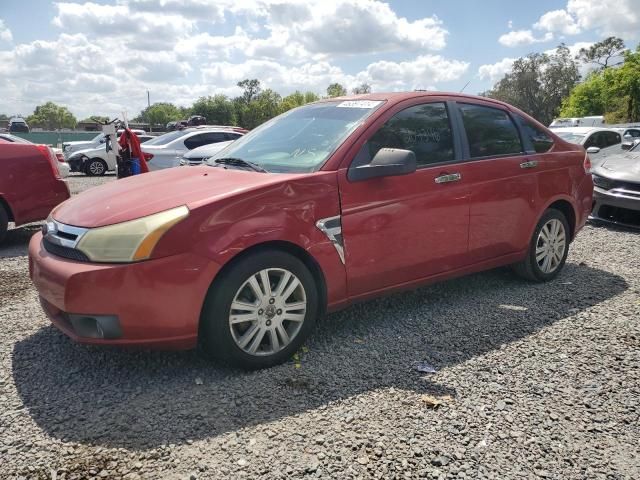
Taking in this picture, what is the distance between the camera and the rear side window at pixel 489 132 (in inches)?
168

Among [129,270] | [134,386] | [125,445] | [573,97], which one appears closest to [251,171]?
[129,270]

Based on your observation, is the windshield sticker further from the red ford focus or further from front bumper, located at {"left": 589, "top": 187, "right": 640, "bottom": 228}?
front bumper, located at {"left": 589, "top": 187, "right": 640, "bottom": 228}

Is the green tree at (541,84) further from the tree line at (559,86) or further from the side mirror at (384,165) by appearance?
the side mirror at (384,165)

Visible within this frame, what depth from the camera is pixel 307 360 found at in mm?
3383

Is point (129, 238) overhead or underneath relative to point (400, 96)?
underneath

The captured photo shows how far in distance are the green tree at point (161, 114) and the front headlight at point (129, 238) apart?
401ft

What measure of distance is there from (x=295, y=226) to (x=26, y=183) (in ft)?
15.4

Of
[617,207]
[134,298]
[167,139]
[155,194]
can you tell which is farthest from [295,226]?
[167,139]

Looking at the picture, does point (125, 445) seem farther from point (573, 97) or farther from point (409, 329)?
point (573, 97)

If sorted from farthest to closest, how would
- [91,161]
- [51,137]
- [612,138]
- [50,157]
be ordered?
1. [51,137]
2. [91,161]
3. [612,138]
4. [50,157]

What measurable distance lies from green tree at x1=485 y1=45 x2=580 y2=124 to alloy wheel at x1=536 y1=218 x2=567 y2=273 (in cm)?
6862

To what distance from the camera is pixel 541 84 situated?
232ft

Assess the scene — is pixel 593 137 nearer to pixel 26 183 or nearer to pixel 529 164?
pixel 529 164

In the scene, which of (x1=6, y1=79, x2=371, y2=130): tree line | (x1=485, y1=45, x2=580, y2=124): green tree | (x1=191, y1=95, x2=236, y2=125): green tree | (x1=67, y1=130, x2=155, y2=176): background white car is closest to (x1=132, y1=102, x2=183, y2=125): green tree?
(x1=6, y1=79, x2=371, y2=130): tree line
